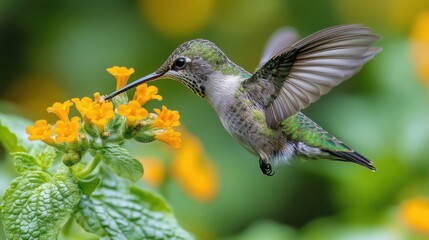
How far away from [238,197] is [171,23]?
120 cm

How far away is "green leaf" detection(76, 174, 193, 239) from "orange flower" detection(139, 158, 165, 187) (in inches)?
35.5

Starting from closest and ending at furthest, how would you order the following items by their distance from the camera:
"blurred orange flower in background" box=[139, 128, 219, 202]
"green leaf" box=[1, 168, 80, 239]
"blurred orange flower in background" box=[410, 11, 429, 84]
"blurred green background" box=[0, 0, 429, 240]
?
"green leaf" box=[1, 168, 80, 239] < "blurred orange flower in background" box=[139, 128, 219, 202] < "blurred green background" box=[0, 0, 429, 240] < "blurred orange flower in background" box=[410, 11, 429, 84]

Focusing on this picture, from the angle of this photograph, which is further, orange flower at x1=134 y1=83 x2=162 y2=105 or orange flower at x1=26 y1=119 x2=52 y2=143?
orange flower at x1=134 y1=83 x2=162 y2=105

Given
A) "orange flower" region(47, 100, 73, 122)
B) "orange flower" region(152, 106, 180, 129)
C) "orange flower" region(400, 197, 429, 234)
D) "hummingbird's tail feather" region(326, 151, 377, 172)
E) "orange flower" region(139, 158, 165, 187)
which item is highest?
"orange flower" region(47, 100, 73, 122)

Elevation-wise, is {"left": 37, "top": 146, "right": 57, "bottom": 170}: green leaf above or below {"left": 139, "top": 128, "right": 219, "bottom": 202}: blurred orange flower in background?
above

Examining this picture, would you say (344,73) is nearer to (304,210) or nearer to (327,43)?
(327,43)

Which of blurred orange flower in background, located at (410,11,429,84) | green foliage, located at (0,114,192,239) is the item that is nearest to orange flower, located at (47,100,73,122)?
green foliage, located at (0,114,192,239)

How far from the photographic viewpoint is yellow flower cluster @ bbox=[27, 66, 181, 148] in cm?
171

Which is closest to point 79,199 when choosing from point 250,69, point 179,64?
point 179,64

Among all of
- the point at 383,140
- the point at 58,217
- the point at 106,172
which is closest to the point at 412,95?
the point at 383,140

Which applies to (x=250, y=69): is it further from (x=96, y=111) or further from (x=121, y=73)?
(x=96, y=111)

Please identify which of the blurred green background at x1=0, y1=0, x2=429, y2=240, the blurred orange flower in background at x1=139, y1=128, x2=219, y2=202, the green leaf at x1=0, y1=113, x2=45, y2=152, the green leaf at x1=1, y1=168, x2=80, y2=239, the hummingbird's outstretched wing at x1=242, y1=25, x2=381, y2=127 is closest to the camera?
the green leaf at x1=1, y1=168, x2=80, y2=239

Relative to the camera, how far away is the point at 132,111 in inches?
69.3

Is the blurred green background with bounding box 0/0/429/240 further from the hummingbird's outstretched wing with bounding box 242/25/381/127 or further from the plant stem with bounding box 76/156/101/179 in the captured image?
the plant stem with bounding box 76/156/101/179
